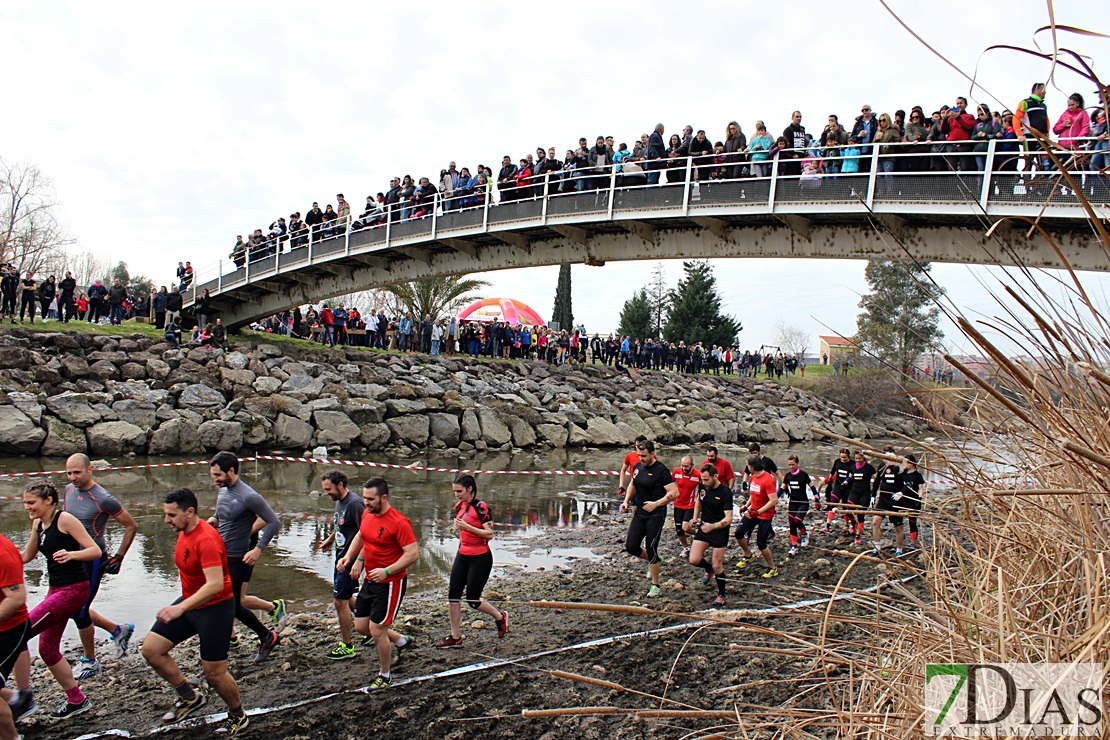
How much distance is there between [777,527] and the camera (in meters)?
16.0

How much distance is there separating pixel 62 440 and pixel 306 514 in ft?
30.2

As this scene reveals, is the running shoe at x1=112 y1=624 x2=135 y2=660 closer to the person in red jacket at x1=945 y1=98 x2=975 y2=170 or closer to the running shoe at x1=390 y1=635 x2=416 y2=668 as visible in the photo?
the running shoe at x1=390 y1=635 x2=416 y2=668

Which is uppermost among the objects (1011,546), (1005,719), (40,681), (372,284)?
(372,284)

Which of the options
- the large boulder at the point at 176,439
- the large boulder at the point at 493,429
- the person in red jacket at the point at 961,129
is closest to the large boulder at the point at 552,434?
the large boulder at the point at 493,429

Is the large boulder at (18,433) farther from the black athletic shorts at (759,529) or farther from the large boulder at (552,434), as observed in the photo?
the black athletic shorts at (759,529)

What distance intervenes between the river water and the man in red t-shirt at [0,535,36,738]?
3021 millimetres

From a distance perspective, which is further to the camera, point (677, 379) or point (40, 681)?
point (677, 379)

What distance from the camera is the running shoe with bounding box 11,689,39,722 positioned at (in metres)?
5.79

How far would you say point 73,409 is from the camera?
20.1 m

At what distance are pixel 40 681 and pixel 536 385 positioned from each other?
88.5 feet

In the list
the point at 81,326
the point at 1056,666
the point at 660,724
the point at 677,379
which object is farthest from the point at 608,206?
the point at 677,379

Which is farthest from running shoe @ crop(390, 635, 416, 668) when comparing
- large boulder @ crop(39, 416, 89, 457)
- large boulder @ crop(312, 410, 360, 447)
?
large boulder @ crop(312, 410, 360, 447)

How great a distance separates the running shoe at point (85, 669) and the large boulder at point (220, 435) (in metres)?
15.1

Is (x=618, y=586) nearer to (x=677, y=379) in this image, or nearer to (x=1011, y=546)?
(x=1011, y=546)
